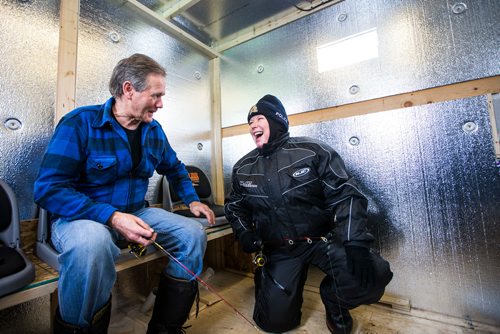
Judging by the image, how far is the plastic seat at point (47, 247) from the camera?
0.96 m

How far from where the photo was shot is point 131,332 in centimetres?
130

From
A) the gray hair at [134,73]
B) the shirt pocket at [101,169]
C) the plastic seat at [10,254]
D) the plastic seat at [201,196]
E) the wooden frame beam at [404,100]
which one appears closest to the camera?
the plastic seat at [10,254]

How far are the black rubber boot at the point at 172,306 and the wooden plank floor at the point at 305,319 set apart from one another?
34 cm

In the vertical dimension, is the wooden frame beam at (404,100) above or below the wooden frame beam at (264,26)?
below

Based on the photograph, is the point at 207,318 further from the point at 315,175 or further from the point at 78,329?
the point at 315,175

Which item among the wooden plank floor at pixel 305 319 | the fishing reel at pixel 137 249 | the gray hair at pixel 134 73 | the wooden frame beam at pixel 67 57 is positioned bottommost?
the wooden plank floor at pixel 305 319

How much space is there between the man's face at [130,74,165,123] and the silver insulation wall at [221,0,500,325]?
3.69ft

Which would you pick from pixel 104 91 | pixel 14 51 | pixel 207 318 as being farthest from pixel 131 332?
pixel 14 51

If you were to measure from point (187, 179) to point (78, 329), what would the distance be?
2.73ft

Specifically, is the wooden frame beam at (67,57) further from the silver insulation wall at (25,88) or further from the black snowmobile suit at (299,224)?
the black snowmobile suit at (299,224)

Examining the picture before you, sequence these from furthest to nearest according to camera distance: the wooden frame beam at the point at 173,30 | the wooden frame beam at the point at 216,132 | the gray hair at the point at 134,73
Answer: the wooden frame beam at the point at 216,132
the wooden frame beam at the point at 173,30
the gray hair at the point at 134,73

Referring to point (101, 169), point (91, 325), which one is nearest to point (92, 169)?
point (101, 169)

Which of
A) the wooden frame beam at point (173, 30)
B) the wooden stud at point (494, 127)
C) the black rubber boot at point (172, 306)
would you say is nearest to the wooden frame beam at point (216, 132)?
the wooden frame beam at point (173, 30)

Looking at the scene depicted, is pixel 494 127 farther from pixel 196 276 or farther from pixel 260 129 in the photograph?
pixel 196 276
